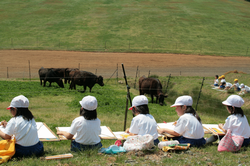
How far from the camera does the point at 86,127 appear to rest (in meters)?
6.05

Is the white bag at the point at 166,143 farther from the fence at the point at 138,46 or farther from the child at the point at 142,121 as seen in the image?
the fence at the point at 138,46

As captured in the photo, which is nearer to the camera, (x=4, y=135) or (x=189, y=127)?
(x=4, y=135)

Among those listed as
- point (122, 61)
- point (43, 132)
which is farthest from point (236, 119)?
point (122, 61)

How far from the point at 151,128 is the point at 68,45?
44062 millimetres

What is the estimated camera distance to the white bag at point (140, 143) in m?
6.29

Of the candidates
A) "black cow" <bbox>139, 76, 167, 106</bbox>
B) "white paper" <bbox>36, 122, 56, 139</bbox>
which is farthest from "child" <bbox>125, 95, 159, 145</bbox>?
"black cow" <bbox>139, 76, 167, 106</bbox>

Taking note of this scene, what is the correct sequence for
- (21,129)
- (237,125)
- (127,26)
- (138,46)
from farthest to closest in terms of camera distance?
(127,26)
(138,46)
(237,125)
(21,129)

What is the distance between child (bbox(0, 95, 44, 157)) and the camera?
18.4 feet

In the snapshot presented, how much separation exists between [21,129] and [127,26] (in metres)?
55.9

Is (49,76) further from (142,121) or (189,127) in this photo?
(189,127)

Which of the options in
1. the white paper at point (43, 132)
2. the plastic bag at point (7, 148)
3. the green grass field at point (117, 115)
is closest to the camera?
the plastic bag at point (7, 148)

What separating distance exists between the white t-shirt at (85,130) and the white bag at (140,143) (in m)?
0.86

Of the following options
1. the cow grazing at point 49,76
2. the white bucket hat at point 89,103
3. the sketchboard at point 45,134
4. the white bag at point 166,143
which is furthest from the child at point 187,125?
the cow grazing at point 49,76

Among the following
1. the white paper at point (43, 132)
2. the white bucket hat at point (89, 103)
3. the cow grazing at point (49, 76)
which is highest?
the white bucket hat at point (89, 103)
